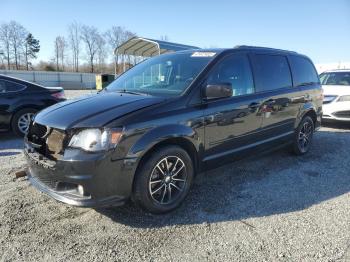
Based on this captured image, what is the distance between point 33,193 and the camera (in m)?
3.90

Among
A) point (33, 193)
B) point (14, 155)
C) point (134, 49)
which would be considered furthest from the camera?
point (134, 49)

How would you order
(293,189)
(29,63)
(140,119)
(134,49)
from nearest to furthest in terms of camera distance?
(140,119), (293,189), (134,49), (29,63)

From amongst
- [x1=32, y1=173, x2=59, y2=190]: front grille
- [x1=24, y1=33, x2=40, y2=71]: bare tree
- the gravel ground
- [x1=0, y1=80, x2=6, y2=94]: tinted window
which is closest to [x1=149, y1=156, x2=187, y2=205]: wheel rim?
the gravel ground

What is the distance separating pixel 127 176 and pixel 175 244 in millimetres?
780

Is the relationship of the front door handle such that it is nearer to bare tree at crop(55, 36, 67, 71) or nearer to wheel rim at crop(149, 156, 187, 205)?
wheel rim at crop(149, 156, 187, 205)

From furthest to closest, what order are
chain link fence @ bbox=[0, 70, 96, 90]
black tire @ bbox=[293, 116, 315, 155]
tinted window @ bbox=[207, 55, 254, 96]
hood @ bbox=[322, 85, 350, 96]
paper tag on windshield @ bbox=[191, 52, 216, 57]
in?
chain link fence @ bbox=[0, 70, 96, 90] → hood @ bbox=[322, 85, 350, 96] → black tire @ bbox=[293, 116, 315, 155] → paper tag on windshield @ bbox=[191, 52, 216, 57] → tinted window @ bbox=[207, 55, 254, 96]

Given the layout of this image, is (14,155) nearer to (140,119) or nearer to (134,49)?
(140,119)

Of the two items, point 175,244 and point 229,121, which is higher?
point 229,121

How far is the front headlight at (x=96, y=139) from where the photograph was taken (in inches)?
114

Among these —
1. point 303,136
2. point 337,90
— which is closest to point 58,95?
point 303,136

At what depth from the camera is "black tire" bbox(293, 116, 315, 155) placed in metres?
5.62

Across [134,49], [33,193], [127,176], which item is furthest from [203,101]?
[134,49]

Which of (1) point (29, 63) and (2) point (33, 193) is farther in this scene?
(1) point (29, 63)

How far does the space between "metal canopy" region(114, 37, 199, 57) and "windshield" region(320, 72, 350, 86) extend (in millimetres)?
9850
